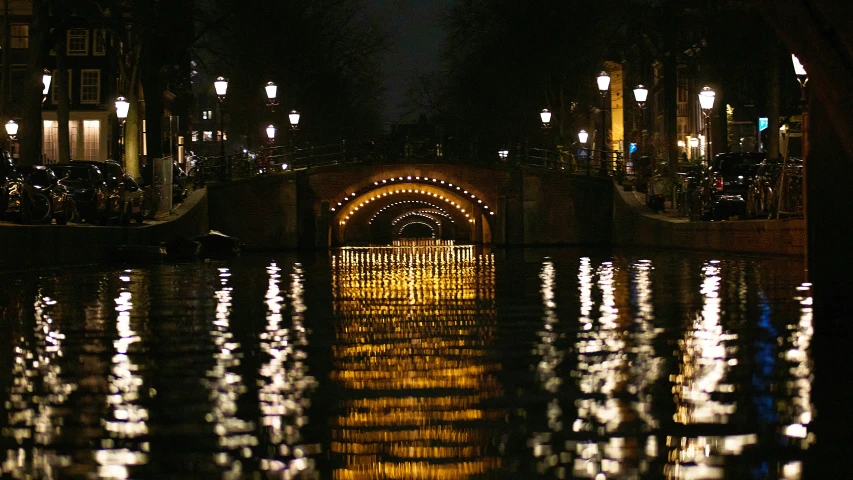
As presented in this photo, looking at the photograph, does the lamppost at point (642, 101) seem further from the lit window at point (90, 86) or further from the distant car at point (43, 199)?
the lit window at point (90, 86)

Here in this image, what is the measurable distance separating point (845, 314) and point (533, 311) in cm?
258

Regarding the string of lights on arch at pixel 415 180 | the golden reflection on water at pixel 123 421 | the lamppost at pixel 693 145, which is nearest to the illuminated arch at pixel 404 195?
the string of lights on arch at pixel 415 180

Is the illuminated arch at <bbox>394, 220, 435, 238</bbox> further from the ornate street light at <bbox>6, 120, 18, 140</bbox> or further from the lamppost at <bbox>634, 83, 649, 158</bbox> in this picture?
the ornate street light at <bbox>6, 120, 18, 140</bbox>

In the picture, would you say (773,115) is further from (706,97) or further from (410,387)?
(410,387)

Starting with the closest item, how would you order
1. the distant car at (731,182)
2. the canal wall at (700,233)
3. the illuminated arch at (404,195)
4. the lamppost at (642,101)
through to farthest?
the canal wall at (700,233) < the distant car at (731,182) < the lamppost at (642,101) < the illuminated arch at (404,195)

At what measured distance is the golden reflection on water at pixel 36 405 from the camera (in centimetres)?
545

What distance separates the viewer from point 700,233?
3164 centimetres

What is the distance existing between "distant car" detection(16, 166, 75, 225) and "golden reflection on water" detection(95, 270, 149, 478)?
1562cm

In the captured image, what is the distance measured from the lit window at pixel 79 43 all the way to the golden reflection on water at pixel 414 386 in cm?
5307

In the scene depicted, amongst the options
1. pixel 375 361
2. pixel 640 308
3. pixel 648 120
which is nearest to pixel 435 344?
pixel 375 361

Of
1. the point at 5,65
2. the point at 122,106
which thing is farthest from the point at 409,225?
the point at 122,106

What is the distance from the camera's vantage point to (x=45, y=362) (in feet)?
29.3

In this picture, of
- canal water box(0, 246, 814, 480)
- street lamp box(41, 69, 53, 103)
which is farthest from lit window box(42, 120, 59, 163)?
canal water box(0, 246, 814, 480)

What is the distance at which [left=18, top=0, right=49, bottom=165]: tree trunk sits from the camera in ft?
95.3
